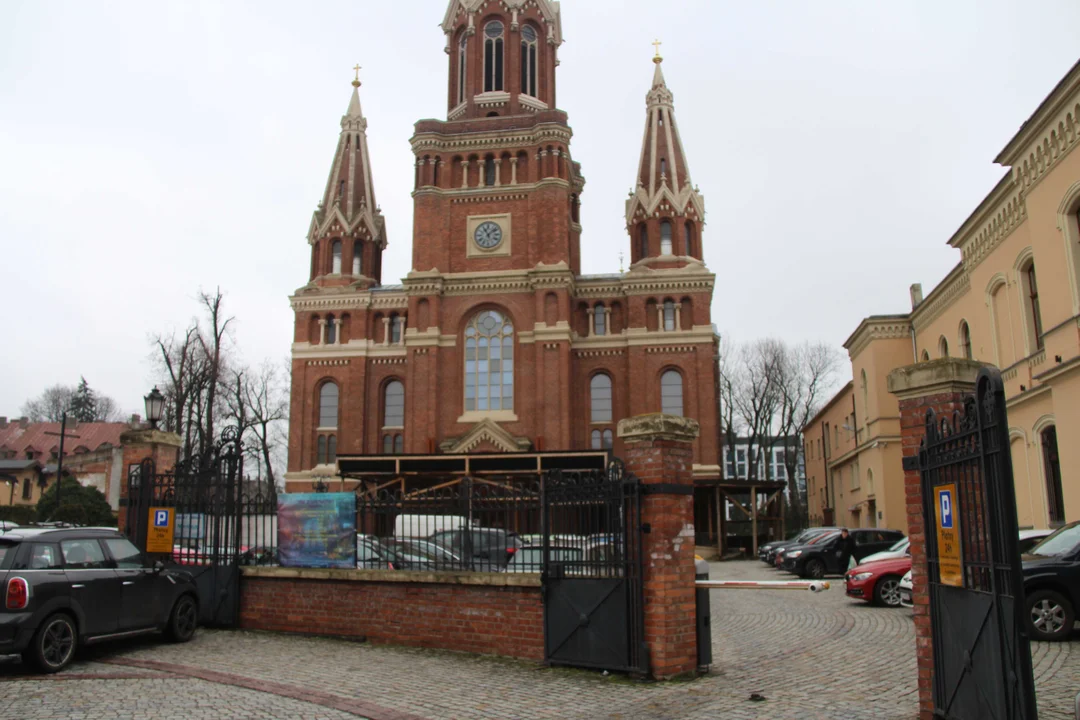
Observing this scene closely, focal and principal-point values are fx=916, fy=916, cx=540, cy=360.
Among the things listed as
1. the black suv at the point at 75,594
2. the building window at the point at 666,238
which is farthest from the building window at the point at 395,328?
Result: the black suv at the point at 75,594

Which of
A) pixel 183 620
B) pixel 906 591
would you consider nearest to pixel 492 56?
pixel 906 591

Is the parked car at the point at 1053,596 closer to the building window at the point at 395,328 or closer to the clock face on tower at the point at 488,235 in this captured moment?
the clock face on tower at the point at 488,235

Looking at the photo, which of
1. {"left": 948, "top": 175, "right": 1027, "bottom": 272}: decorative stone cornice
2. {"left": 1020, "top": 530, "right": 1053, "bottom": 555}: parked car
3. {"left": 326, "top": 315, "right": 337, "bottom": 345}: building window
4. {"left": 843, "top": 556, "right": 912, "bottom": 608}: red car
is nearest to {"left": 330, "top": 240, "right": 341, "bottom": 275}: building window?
{"left": 326, "top": 315, "right": 337, "bottom": 345}: building window

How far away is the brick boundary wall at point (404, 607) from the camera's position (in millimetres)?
10516

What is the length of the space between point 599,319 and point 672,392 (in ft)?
16.3

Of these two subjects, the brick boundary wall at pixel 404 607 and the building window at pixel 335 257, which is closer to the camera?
the brick boundary wall at pixel 404 607

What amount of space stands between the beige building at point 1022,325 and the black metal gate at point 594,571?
12027mm

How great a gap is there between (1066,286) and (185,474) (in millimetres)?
16654

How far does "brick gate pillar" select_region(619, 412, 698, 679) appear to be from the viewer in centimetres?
922

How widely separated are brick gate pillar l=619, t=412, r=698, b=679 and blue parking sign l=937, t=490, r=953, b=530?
296 centimetres

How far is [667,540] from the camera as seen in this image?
30.8ft

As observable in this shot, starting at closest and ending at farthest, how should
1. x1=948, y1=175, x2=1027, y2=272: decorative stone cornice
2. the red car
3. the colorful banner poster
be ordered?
the colorful banner poster
the red car
x1=948, y1=175, x2=1027, y2=272: decorative stone cornice

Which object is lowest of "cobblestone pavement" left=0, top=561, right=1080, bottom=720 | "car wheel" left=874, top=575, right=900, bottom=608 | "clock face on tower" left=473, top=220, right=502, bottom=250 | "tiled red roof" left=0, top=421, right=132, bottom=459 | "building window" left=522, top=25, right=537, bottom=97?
"cobblestone pavement" left=0, top=561, right=1080, bottom=720

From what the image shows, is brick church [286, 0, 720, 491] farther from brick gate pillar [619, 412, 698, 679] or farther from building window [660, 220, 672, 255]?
brick gate pillar [619, 412, 698, 679]
